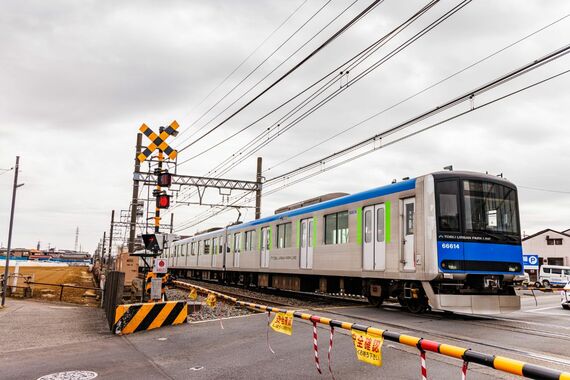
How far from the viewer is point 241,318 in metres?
11.3

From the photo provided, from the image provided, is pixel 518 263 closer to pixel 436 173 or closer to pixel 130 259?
pixel 436 173

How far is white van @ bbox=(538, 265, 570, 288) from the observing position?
39.5 m

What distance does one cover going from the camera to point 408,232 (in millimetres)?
11859

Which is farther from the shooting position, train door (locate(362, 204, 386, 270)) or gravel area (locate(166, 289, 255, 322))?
train door (locate(362, 204, 386, 270))

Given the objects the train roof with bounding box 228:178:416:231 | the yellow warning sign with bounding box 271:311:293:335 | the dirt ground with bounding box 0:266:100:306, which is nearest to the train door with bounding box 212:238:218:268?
the dirt ground with bounding box 0:266:100:306

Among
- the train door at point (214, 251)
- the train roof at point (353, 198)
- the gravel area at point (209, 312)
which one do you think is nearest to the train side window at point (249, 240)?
the train roof at point (353, 198)

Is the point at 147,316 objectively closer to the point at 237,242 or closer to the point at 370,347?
the point at 370,347

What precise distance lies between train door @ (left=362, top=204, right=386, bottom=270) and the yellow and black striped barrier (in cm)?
505

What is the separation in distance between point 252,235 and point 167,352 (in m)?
14.7

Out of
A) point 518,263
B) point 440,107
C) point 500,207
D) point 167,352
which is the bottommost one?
point 167,352

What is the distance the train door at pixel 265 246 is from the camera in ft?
67.6

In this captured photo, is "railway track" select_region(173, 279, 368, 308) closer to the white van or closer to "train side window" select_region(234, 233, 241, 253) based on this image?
"train side window" select_region(234, 233, 241, 253)

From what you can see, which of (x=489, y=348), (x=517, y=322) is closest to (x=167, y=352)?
(x=489, y=348)

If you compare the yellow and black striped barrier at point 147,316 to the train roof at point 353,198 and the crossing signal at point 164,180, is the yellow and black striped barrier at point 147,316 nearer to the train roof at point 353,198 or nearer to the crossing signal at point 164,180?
the crossing signal at point 164,180
